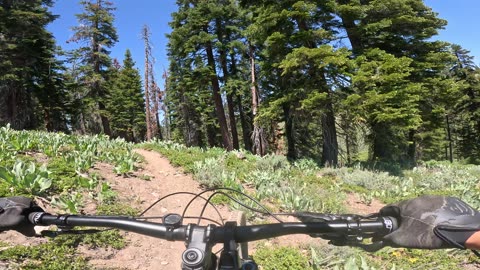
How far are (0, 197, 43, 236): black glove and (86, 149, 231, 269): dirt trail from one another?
3448 mm

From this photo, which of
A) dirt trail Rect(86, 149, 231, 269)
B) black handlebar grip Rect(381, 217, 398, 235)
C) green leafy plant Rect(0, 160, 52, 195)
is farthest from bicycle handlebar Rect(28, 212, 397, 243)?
green leafy plant Rect(0, 160, 52, 195)

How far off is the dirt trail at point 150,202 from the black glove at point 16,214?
3448 mm

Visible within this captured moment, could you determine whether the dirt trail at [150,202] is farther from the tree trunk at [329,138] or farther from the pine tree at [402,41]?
the pine tree at [402,41]

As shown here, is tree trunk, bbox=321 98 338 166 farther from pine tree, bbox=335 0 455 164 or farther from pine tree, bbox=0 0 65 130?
pine tree, bbox=0 0 65 130

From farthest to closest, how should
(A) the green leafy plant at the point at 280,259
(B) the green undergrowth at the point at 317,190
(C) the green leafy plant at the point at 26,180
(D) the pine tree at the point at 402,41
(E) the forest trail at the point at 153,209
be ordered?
(D) the pine tree at the point at 402,41 → (C) the green leafy plant at the point at 26,180 → (B) the green undergrowth at the point at 317,190 → (E) the forest trail at the point at 153,209 → (A) the green leafy plant at the point at 280,259

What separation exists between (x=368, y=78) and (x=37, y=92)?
23029 millimetres

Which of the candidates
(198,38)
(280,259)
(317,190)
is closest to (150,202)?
(280,259)

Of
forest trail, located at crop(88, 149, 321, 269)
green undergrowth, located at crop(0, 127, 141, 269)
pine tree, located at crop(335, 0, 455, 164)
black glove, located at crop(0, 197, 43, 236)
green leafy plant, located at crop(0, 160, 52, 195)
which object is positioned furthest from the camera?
pine tree, located at crop(335, 0, 455, 164)

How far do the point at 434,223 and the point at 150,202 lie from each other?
22.7 feet

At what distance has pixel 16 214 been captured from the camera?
1875mm

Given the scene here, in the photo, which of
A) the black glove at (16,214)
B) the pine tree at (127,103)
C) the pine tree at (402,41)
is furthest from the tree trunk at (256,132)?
the pine tree at (127,103)

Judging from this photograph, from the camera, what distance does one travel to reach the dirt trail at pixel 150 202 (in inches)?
208

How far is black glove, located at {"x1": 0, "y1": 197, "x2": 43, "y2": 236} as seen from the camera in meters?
1.85

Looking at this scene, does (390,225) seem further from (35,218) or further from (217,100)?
(217,100)
